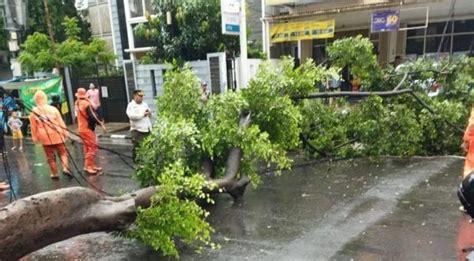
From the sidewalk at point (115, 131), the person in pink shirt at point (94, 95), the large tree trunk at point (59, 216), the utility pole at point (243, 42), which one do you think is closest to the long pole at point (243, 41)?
the utility pole at point (243, 42)

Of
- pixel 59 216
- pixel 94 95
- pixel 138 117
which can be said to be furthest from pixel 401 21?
pixel 59 216

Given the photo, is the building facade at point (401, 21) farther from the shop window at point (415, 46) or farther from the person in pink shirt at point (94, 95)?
the person in pink shirt at point (94, 95)

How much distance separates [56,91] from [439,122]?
42.7ft

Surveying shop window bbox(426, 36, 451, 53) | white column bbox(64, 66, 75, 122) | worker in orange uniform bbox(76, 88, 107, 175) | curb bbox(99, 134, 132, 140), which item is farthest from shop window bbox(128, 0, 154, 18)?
shop window bbox(426, 36, 451, 53)

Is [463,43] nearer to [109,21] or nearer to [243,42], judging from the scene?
[243,42]

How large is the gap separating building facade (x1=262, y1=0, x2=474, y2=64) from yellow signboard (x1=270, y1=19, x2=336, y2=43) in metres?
0.22

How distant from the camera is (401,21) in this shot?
48.8ft

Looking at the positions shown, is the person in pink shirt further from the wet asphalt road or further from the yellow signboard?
the wet asphalt road

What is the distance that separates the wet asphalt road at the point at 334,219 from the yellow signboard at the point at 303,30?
6.95 metres

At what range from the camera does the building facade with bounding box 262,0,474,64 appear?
13102 mm

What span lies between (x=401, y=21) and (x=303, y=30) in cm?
383

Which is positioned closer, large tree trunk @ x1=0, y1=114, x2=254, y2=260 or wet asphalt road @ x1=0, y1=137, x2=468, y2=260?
large tree trunk @ x1=0, y1=114, x2=254, y2=260

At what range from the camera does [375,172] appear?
7207 millimetres

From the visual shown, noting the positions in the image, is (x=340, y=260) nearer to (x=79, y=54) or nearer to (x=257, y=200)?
(x=257, y=200)
